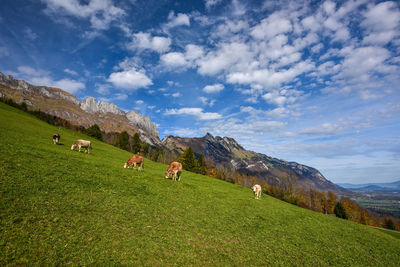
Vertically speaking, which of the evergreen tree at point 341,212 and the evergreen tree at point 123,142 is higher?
the evergreen tree at point 123,142

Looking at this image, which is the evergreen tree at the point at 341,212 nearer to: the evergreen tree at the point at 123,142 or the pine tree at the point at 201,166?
the pine tree at the point at 201,166

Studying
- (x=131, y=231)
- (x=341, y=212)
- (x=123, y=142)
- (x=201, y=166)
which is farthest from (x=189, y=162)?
(x=131, y=231)

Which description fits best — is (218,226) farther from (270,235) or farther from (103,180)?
(103,180)

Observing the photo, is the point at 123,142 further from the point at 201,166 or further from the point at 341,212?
the point at 341,212

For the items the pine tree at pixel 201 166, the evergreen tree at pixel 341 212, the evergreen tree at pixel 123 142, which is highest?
the evergreen tree at pixel 123 142

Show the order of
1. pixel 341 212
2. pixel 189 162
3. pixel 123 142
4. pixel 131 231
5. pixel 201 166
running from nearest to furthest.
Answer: pixel 131 231 < pixel 341 212 < pixel 189 162 < pixel 201 166 < pixel 123 142

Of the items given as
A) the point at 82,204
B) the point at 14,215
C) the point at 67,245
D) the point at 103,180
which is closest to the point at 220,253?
the point at 67,245

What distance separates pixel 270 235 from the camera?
12.1 m

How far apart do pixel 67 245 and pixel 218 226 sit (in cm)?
824

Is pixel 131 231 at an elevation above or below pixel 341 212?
above

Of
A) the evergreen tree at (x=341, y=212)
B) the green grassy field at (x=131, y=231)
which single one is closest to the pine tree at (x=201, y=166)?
the evergreen tree at (x=341, y=212)

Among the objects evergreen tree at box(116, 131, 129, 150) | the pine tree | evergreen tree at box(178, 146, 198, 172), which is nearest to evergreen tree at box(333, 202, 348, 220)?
the pine tree

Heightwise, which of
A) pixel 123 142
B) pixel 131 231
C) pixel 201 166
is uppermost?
pixel 123 142

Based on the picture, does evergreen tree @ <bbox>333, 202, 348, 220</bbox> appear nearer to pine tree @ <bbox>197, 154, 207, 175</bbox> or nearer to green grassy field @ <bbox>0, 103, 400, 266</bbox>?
pine tree @ <bbox>197, 154, 207, 175</bbox>
